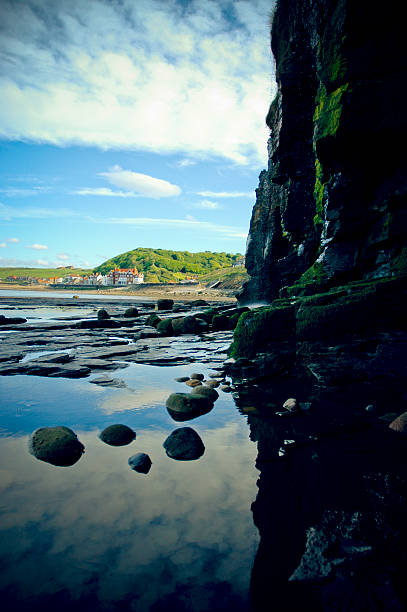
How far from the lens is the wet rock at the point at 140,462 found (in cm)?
436

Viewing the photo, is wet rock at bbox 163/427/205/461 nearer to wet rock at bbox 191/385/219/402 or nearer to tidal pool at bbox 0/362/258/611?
tidal pool at bbox 0/362/258/611

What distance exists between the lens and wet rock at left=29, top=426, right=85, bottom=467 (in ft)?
15.2

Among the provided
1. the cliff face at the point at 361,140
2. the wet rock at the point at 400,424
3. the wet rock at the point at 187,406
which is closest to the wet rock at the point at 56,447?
the wet rock at the point at 187,406

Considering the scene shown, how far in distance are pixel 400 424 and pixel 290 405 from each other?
6.22 feet

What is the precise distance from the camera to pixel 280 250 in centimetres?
3094

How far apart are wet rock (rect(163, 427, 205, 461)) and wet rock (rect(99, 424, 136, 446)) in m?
0.68

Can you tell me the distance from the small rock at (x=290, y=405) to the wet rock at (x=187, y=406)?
1535mm

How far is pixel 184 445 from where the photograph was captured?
487 centimetres

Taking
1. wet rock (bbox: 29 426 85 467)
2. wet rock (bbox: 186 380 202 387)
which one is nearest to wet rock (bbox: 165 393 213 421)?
wet rock (bbox: 186 380 202 387)

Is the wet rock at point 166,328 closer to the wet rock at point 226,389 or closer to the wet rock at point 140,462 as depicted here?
the wet rock at point 226,389

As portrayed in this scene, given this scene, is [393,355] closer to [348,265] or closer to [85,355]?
[348,265]

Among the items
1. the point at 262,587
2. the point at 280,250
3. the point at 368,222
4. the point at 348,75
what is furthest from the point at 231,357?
the point at 280,250

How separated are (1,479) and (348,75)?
13.8m

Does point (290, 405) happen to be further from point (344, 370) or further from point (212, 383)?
point (212, 383)
